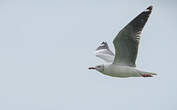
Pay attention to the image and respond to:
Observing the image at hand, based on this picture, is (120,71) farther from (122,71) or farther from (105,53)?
(105,53)

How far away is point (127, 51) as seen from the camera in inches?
627

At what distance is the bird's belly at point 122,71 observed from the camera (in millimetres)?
15953

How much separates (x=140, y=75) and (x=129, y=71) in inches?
11.2

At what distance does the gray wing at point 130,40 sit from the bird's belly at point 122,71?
0.54 feet

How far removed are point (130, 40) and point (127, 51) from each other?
0.43m

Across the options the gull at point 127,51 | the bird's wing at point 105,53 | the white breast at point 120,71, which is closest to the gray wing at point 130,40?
the gull at point 127,51

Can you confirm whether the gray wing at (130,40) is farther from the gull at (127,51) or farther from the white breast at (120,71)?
the white breast at (120,71)

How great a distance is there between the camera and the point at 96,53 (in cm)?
1878

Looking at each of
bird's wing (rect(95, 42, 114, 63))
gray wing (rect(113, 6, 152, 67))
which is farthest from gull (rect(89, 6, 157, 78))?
bird's wing (rect(95, 42, 114, 63))

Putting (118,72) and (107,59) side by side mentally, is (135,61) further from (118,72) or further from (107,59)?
(107,59)

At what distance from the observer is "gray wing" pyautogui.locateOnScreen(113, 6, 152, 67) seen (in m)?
15.1

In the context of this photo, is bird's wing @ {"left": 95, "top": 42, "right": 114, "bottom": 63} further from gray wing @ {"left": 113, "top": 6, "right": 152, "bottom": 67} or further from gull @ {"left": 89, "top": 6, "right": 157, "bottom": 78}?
gray wing @ {"left": 113, "top": 6, "right": 152, "bottom": 67}

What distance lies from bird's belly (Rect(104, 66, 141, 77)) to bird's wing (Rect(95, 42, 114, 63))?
139 centimetres

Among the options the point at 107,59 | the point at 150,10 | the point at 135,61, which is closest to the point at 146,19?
the point at 150,10
